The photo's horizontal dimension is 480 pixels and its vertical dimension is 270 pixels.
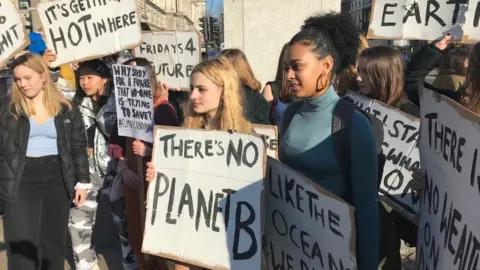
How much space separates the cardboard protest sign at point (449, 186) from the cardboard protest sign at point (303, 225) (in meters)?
0.36

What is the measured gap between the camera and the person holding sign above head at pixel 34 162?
360 centimetres

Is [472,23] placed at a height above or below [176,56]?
above

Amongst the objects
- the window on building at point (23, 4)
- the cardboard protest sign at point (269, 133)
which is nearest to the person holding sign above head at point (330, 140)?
the cardboard protest sign at point (269, 133)

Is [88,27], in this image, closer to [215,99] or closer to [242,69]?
[242,69]

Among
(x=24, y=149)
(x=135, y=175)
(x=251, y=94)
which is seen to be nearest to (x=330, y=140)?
(x=251, y=94)

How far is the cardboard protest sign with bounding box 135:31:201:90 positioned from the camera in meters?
5.71

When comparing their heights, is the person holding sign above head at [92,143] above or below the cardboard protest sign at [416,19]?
below

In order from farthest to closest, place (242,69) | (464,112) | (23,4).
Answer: (23,4)
(242,69)
(464,112)

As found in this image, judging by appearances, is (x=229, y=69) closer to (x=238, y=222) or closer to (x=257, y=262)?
(x=238, y=222)

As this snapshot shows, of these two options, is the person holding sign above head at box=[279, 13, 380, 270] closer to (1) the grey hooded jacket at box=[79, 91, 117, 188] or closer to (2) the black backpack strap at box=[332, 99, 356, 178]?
(2) the black backpack strap at box=[332, 99, 356, 178]

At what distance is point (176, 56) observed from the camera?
579cm

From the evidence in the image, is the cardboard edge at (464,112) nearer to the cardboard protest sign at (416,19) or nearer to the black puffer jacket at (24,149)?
the cardboard protest sign at (416,19)

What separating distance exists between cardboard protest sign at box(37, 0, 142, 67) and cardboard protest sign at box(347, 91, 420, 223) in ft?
9.10

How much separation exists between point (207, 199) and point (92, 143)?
7.04 feet
